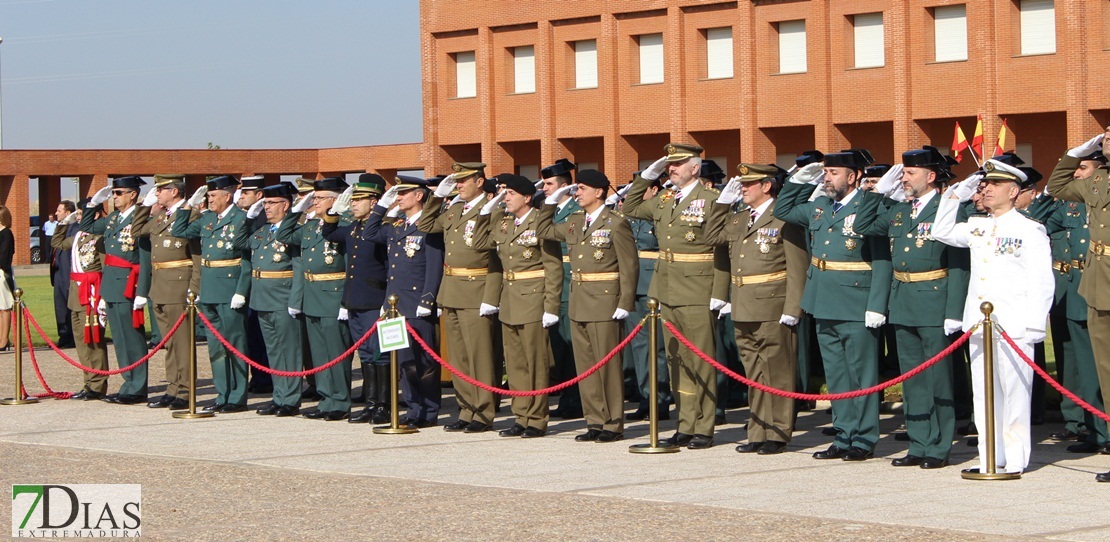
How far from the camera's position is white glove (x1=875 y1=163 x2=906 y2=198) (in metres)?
9.32

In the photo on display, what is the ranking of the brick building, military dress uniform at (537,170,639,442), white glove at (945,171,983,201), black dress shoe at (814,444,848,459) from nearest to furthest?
1. white glove at (945,171,983,201)
2. black dress shoe at (814,444,848,459)
3. military dress uniform at (537,170,639,442)
4. the brick building

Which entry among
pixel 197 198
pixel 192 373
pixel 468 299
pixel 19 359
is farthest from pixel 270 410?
pixel 19 359

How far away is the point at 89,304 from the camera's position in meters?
14.3

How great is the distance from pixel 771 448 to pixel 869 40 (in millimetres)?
29466

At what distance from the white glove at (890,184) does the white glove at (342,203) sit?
15.5 ft

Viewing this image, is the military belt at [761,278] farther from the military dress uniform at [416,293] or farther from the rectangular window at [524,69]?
the rectangular window at [524,69]

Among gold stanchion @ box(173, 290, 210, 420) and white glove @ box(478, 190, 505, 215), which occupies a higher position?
white glove @ box(478, 190, 505, 215)

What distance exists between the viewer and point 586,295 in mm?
10773

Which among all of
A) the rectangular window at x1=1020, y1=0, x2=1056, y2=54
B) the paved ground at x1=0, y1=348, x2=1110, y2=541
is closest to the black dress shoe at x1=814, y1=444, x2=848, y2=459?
the paved ground at x1=0, y1=348, x2=1110, y2=541

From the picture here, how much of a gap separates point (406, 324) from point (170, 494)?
11.1 ft

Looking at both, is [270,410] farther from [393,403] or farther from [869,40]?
[869,40]

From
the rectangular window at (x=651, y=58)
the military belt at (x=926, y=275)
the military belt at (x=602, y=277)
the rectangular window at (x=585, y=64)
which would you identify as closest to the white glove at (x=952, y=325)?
the military belt at (x=926, y=275)

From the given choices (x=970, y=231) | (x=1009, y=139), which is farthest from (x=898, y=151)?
(x=970, y=231)

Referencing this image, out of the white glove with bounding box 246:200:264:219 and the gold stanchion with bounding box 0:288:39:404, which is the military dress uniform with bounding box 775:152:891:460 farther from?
the gold stanchion with bounding box 0:288:39:404
